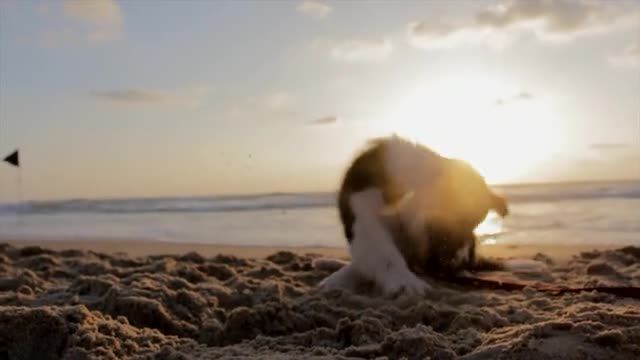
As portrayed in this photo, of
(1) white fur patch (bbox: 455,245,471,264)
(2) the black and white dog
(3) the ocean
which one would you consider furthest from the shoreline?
(2) the black and white dog

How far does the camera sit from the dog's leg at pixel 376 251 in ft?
14.4

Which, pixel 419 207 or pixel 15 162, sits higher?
pixel 15 162

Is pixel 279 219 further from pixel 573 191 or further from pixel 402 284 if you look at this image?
pixel 402 284

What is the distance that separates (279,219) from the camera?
42.1 feet

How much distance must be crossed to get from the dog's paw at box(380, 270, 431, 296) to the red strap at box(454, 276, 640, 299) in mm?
370

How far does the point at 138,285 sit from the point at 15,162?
11.3 ft

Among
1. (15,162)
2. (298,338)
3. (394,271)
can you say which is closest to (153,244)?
(15,162)

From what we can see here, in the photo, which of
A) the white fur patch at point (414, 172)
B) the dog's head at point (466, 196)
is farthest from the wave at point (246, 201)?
the white fur patch at point (414, 172)

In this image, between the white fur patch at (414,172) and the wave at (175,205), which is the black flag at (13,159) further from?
the wave at (175,205)

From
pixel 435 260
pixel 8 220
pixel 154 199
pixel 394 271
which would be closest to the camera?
pixel 394 271

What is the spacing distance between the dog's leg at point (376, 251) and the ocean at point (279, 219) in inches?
73.3

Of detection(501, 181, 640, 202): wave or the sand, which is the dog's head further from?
detection(501, 181, 640, 202): wave

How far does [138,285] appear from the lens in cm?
421

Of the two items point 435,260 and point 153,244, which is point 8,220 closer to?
point 153,244
